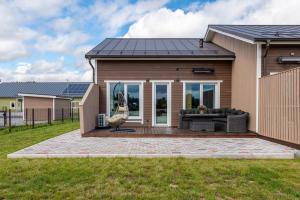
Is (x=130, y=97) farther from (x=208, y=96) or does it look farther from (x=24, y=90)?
(x=24, y=90)

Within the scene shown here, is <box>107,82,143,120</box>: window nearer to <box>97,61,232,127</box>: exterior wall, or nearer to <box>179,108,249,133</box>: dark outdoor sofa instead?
<box>97,61,232,127</box>: exterior wall

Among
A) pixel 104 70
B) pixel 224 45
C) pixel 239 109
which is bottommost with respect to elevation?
pixel 239 109

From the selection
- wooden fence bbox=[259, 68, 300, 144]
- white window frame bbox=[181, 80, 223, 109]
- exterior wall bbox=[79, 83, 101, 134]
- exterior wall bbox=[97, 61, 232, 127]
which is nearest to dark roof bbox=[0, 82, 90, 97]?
exterior wall bbox=[97, 61, 232, 127]

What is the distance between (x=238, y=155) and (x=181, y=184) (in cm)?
249

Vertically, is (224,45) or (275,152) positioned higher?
(224,45)

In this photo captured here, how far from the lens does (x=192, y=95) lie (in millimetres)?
11359

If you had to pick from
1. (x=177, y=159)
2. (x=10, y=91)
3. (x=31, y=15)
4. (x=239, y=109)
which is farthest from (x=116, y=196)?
(x=10, y=91)

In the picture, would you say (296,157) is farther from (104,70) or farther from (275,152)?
(104,70)

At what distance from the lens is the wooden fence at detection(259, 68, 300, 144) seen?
664 cm

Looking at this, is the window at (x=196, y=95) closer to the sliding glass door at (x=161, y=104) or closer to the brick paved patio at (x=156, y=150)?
the sliding glass door at (x=161, y=104)

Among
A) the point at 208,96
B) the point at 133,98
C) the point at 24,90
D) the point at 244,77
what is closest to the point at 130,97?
the point at 133,98

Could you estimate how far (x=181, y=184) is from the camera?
410cm

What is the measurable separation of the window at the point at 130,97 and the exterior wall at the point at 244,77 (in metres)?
4.12

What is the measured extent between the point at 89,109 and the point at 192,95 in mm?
4587
